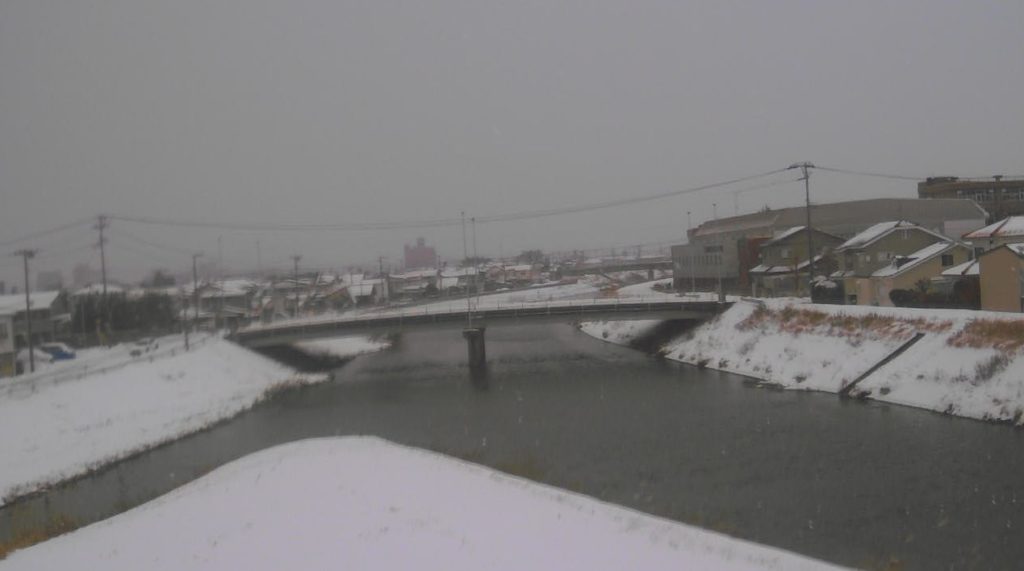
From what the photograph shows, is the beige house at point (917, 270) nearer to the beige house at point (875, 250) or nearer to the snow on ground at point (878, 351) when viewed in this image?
the beige house at point (875, 250)

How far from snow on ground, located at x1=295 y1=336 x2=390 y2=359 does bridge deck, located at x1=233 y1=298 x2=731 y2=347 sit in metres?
2.52

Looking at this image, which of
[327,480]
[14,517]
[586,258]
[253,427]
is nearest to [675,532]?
[327,480]

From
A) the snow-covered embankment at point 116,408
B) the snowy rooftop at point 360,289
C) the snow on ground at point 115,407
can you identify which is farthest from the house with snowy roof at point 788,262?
the snowy rooftop at point 360,289

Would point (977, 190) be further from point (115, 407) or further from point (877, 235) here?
point (115, 407)

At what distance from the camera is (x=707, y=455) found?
13.0 metres

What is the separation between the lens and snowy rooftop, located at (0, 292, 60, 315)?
27.0 meters

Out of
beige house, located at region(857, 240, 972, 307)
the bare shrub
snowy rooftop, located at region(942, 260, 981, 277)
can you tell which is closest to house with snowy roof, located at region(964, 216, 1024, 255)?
snowy rooftop, located at region(942, 260, 981, 277)

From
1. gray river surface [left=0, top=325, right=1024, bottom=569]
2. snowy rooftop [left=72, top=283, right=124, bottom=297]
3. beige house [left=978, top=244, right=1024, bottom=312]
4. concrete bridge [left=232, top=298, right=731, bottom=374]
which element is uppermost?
snowy rooftop [left=72, top=283, right=124, bottom=297]

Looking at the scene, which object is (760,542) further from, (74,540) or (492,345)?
(492,345)

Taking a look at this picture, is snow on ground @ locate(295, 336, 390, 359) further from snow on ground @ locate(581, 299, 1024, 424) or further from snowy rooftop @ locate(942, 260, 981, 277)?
snowy rooftop @ locate(942, 260, 981, 277)

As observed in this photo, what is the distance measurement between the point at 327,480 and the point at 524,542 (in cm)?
365

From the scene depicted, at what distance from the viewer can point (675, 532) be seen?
25.2 ft

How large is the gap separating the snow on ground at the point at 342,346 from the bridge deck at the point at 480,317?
2516 mm

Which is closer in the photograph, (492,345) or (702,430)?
(702,430)
